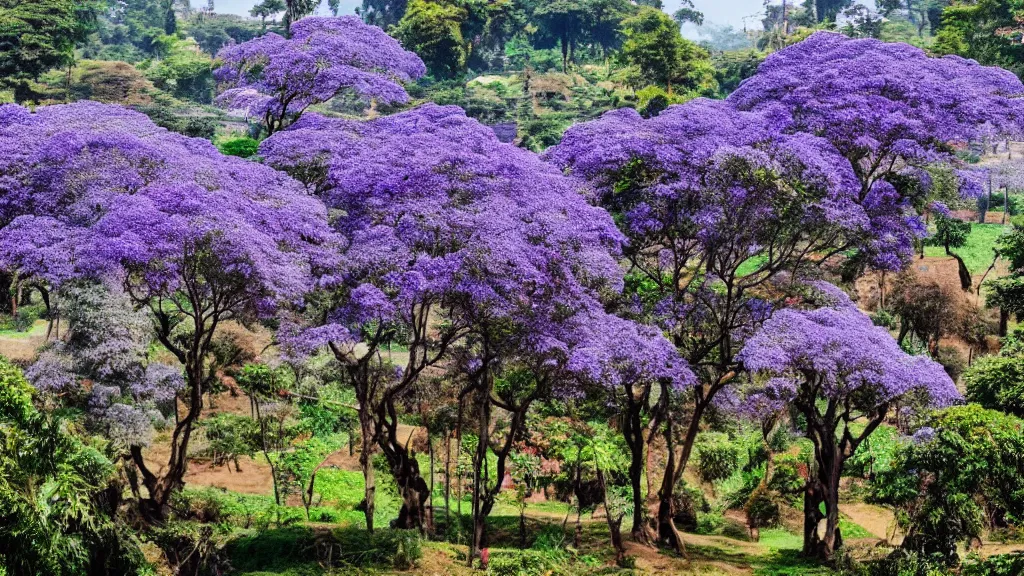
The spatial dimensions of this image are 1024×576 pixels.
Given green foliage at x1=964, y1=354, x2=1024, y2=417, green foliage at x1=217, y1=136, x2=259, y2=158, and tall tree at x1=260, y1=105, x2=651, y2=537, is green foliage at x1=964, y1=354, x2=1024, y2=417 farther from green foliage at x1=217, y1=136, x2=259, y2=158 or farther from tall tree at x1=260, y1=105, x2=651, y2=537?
green foliage at x1=217, y1=136, x2=259, y2=158

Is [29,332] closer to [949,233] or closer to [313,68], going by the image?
[313,68]

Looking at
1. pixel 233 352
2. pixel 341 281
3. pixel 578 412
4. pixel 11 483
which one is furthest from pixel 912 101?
pixel 11 483

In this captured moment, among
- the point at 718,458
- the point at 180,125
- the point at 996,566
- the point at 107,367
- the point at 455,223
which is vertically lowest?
the point at 996,566

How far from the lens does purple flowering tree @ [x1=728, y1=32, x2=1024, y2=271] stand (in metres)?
26.3

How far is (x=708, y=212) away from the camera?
75.2 ft

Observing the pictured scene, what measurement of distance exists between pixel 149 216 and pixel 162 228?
423 millimetres

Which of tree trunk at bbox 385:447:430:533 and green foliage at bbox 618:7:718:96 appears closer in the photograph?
tree trunk at bbox 385:447:430:533

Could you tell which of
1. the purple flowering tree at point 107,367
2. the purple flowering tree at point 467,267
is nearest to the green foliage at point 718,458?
the purple flowering tree at point 467,267

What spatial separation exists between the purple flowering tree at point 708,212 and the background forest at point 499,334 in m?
0.09

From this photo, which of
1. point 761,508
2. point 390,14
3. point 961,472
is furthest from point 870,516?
point 390,14

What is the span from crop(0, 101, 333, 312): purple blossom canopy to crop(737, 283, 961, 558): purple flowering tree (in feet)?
29.0

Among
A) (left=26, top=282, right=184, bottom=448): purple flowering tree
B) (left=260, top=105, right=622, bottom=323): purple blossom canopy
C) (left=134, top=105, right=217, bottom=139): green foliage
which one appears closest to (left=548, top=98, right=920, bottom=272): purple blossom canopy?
(left=260, top=105, right=622, bottom=323): purple blossom canopy

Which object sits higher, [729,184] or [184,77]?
[184,77]

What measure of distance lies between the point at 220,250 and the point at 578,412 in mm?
9960
